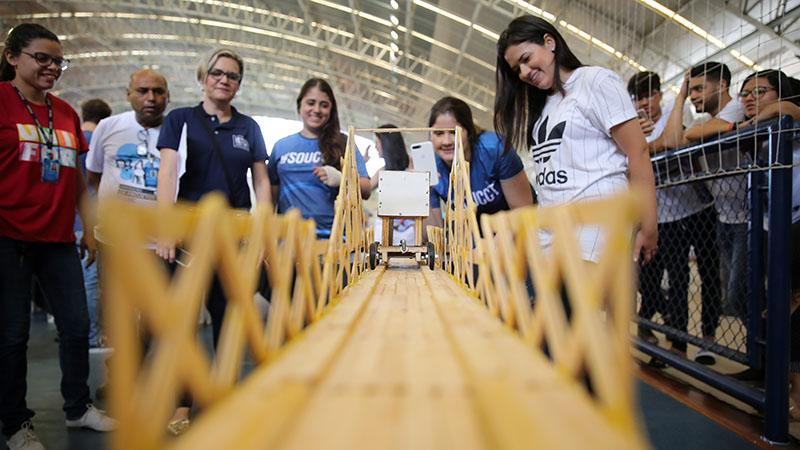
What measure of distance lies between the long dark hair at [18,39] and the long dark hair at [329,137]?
1060 millimetres

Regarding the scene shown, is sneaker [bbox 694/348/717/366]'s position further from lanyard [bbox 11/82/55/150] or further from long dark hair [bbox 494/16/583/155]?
lanyard [bbox 11/82/55/150]

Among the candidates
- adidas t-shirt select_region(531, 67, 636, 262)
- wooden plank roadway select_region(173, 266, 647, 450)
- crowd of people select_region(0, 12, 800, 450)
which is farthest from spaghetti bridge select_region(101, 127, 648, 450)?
crowd of people select_region(0, 12, 800, 450)

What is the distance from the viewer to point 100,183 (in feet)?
7.86

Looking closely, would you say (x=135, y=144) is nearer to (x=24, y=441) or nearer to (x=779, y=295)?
(x=24, y=441)

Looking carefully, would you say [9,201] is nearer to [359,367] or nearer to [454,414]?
[359,367]

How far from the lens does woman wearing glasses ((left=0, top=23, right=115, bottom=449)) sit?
1.71m

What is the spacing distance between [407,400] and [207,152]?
165 cm

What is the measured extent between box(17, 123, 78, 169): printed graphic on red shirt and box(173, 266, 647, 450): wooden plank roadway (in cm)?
165

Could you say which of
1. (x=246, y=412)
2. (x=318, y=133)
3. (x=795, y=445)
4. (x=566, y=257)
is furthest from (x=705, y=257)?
(x=246, y=412)

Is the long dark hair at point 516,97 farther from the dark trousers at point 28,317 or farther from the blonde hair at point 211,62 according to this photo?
the dark trousers at point 28,317

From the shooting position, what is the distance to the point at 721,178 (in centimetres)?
249

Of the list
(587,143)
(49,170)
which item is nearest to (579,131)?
(587,143)

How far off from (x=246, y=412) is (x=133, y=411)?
116mm

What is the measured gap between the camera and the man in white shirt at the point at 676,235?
2934 mm
